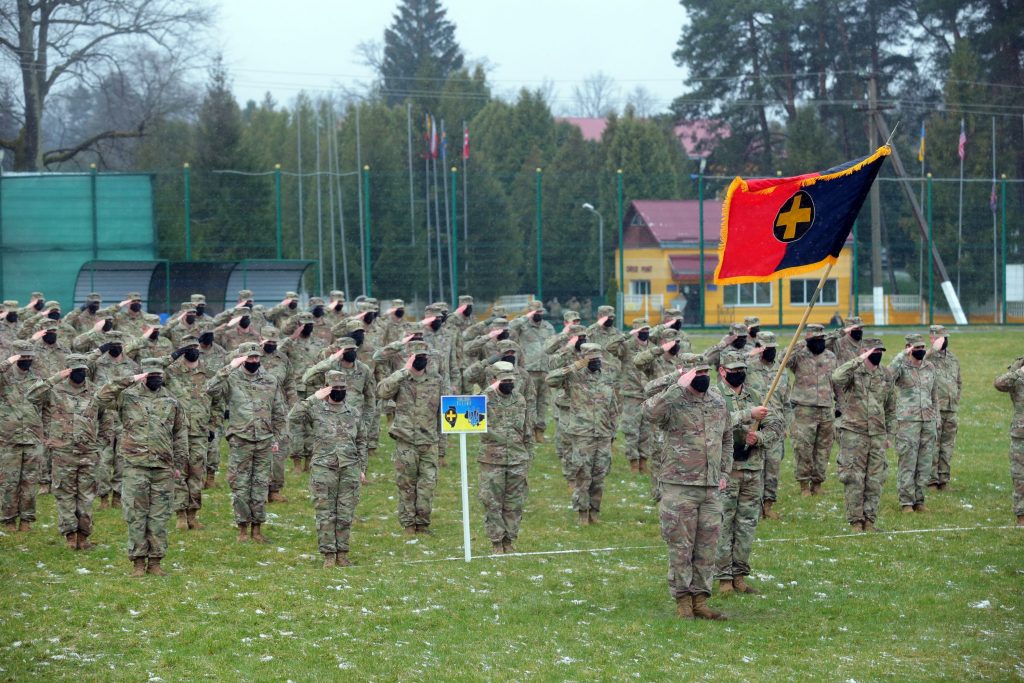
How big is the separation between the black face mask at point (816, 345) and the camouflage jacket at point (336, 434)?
7144 mm

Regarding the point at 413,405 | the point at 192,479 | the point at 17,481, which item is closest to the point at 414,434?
the point at 413,405

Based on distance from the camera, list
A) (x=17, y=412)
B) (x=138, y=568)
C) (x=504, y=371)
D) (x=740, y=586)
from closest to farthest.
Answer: (x=740, y=586)
(x=138, y=568)
(x=504, y=371)
(x=17, y=412)

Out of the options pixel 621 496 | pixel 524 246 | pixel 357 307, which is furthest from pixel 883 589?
pixel 524 246

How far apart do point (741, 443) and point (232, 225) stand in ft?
87.7

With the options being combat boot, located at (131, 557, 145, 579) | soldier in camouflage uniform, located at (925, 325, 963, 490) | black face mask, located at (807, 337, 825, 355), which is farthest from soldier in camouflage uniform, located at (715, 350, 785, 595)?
soldier in camouflage uniform, located at (925, 325, 963, 490)

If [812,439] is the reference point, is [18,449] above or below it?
above

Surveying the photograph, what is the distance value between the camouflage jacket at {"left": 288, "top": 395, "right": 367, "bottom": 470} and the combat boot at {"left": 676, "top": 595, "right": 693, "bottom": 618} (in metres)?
4.26

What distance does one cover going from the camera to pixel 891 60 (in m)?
63.0

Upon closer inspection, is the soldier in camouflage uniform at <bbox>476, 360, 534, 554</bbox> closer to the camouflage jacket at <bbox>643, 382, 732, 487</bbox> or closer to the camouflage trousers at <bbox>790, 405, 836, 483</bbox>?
the camouflage jacket at <bbox>643, 382, 732, 487</bbox>

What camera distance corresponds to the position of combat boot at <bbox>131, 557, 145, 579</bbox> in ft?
47.4

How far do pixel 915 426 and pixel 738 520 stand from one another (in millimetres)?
5654

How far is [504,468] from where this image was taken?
1580cm

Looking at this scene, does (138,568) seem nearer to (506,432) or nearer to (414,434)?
(414,434)

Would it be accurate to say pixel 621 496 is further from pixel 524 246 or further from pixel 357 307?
pixel 524 246
